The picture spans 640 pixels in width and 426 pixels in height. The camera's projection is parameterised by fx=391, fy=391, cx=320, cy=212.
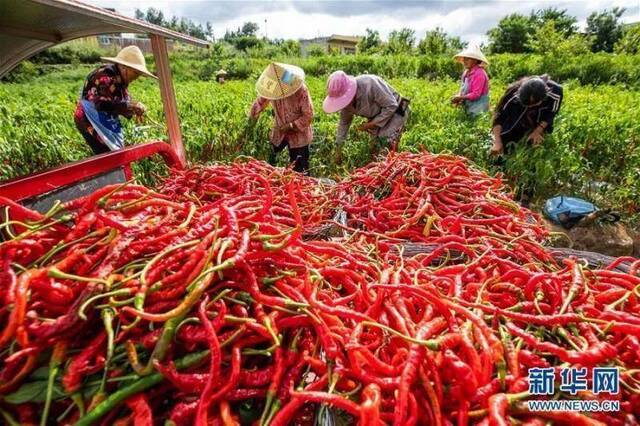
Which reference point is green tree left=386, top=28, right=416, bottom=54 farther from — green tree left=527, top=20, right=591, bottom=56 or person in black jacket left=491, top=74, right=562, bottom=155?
person in black jacket left=491, top=74, right=562, bottom=155

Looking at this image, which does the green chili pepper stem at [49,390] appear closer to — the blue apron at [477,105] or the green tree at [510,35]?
the blue apron at [477,105]

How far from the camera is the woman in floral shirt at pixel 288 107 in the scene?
187 inches

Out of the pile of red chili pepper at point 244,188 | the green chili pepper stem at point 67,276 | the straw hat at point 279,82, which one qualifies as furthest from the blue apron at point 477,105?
the green chili pepper stem at point 67,276

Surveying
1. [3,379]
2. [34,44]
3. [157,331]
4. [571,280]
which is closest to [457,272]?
[571,280]

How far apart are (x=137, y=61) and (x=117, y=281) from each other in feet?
12.2

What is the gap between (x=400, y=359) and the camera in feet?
4.51

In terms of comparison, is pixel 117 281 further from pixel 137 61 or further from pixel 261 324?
pixel 137 61

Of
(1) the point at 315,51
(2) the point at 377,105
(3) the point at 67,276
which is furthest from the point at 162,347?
(1) the point at 315,51

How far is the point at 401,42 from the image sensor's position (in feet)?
115

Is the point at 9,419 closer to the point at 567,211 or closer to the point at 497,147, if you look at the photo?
the point at 567,211

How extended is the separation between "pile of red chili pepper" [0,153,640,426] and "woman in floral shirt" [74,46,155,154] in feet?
9.90

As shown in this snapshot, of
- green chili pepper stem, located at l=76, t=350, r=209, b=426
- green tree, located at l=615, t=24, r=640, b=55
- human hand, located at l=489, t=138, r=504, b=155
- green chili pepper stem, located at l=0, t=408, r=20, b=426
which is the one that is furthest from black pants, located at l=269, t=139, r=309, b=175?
green tree, located at l=615, t=24, r=640, b=55

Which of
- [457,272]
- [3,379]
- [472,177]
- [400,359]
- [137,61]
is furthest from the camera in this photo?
[137,61]

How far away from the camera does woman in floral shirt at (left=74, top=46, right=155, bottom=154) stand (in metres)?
4.25
